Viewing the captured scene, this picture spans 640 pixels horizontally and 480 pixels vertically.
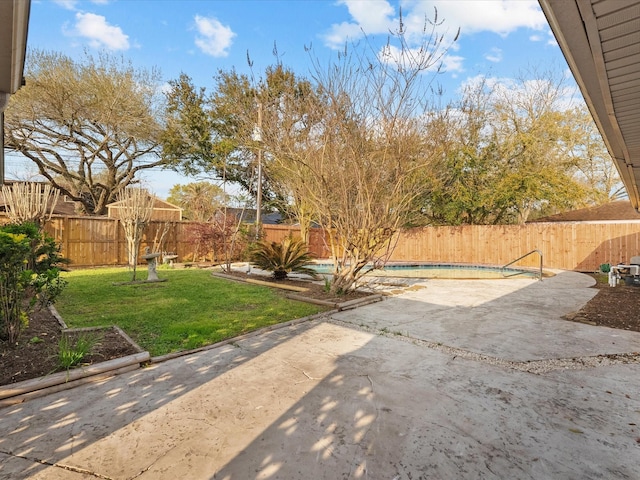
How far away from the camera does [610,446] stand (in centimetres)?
187

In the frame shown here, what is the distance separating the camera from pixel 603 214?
48.0 ft

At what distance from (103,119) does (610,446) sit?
19.1m

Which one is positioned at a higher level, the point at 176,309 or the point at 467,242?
the point at 467,242

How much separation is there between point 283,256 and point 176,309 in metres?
3.24

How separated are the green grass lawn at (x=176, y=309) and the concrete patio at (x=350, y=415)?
612 mm

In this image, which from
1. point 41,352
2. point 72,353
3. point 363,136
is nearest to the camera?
point 72,353

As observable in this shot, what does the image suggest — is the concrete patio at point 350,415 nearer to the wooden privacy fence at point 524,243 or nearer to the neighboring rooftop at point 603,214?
the wooden privacy fence at point 524,243

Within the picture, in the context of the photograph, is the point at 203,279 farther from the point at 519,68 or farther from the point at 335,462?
the point at 519,68

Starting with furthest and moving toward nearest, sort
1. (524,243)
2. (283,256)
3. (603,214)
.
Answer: (603,214) → (524,243) → (283,256)

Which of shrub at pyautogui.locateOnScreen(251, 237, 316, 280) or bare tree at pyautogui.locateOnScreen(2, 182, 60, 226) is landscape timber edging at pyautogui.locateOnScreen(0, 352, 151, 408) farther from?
bare tree at pyautogui.locateOnScreen(2, 182, 60, 226)

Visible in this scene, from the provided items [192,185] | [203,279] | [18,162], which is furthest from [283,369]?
[192,185]

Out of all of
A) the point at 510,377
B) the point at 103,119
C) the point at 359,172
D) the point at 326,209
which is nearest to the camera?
the point at 510,377

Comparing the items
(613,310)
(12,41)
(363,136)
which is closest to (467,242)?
(613,310)

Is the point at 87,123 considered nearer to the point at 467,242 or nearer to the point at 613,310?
the point at 467,242
